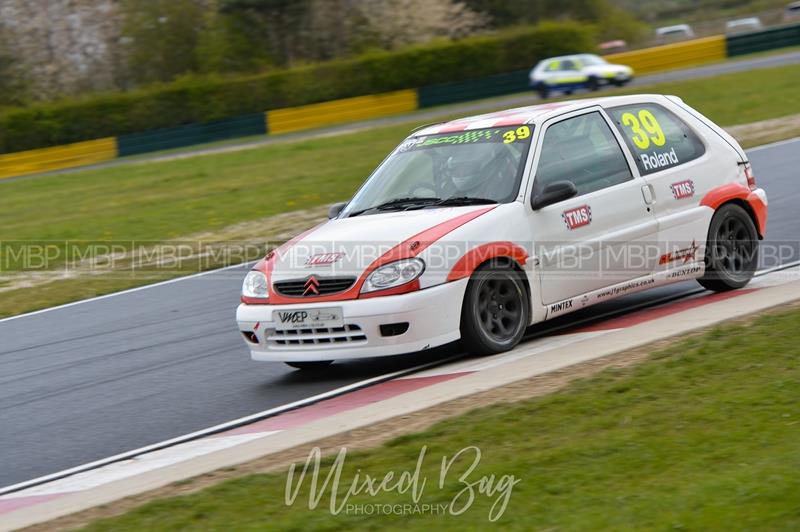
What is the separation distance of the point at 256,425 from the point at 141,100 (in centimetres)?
3644

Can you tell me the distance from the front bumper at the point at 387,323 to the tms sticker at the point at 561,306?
907mm

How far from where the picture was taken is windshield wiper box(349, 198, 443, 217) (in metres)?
8.28

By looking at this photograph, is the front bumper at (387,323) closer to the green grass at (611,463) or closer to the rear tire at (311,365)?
the rear tire at (311,365)

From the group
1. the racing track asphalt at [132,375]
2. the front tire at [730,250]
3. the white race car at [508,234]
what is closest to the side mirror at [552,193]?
the white race car at [508,234]

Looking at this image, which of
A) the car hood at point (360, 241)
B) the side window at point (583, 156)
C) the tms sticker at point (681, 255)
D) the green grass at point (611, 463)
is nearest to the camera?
the green grass at point (611, 463)

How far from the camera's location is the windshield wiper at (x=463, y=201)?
26.5 ft

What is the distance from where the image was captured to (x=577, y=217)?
829 cm

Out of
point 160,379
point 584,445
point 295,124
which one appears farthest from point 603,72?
point 584,445

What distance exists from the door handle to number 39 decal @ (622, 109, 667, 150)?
0.36 metres

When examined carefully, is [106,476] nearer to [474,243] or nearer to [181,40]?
[474,243]

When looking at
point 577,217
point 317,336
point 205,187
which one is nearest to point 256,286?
point 317,336

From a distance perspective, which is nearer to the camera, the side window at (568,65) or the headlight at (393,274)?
the headlight at (393,274)

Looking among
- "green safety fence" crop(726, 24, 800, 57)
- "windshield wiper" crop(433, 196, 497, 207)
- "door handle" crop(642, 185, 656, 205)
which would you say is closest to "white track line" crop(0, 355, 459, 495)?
"windshield wiper" crop(433, 196, 497, 207)

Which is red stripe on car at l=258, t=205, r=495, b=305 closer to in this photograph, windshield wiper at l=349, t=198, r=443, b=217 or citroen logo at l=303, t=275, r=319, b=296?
citroen logo at l=303, t=275, r=319, b=296
